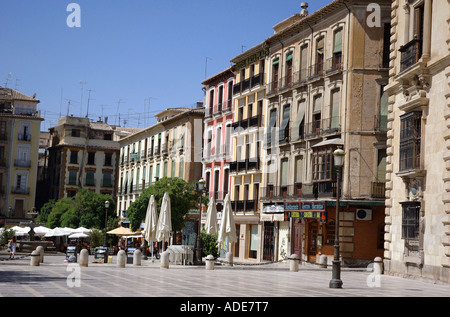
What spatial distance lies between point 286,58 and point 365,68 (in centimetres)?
859

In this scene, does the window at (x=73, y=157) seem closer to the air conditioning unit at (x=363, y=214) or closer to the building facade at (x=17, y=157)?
the building facade at (x=17, y=157)

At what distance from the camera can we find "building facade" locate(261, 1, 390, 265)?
38719mm

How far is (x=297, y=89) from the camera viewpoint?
1768 inches

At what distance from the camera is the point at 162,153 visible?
227 feet

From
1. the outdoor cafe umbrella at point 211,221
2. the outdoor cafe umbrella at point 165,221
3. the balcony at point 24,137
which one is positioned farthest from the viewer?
the balcony at point 24,137

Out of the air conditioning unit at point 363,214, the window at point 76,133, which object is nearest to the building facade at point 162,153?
the window at point 76,133

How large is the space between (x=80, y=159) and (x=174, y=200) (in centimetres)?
3870

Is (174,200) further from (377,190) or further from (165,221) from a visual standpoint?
(377,190)

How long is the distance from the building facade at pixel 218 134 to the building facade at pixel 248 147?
1.35 m

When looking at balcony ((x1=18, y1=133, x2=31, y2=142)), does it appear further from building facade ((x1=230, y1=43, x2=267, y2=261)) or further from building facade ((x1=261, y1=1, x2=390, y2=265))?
building facade ((x1=261, y1=1, x2=390, y2=265))

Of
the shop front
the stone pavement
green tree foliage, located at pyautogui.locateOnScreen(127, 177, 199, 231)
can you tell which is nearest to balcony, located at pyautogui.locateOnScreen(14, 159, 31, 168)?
green tree foliage, located at pyautogui.locateOnScreen(127, 177, 199, 231)

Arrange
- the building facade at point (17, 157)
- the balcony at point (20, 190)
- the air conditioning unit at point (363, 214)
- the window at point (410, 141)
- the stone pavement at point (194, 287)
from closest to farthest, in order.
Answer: the stone pavement at point (194, 287)
the window at point (410, 141)
the air conditioning unit at point (363, 214)
the building facade at point (17, 157)
the balcony at point (20, 190)

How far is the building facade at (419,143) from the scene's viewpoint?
981 inches
